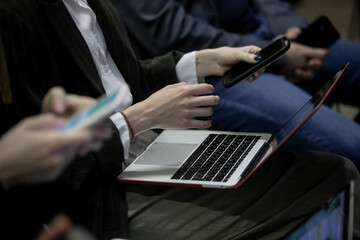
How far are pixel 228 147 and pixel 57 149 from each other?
0.55m

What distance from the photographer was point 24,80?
72 cm

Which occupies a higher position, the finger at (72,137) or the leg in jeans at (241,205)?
the finger at (72,137)

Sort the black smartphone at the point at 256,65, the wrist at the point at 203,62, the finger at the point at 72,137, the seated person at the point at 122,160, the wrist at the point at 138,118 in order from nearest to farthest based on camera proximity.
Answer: the finger at the point at 72,137
the seated person at the point at 122,160
the wrist at the point at 138,118
the black smartphone at the point at 256,65
the wrist at the point at 203,62

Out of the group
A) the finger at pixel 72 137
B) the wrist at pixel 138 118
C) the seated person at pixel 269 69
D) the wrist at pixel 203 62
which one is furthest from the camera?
the seated person at pixel 269 69

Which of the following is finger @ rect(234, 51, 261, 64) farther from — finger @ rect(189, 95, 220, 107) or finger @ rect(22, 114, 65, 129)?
finger @ rect(22, 114, 65, 129)

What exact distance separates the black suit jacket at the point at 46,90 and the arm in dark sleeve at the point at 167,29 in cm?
34

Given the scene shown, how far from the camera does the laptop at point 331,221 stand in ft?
2.31

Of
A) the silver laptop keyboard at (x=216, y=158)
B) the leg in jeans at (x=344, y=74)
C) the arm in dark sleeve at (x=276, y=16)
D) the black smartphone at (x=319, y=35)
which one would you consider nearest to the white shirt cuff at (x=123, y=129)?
the silver laptop keyboard at (x=216, y=158)

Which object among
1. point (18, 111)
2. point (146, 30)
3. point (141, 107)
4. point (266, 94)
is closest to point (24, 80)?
point (18, 111)

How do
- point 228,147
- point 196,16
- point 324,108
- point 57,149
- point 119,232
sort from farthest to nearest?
point 196,16 → point 324,108 → point 228,147 → point 119,232 → point 57,149

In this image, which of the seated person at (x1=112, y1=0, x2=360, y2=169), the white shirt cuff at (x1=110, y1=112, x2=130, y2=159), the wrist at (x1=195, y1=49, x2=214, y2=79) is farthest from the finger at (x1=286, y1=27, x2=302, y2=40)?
the white shirt cuff at (x1=110, y1=112, x2=130, y2=159)

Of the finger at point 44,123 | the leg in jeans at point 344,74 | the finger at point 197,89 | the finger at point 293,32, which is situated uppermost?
the finger at point 44,123

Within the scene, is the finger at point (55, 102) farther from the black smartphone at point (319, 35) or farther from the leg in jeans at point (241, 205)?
the black smartphone at point (319, 35)

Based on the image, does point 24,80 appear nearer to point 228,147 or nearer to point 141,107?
point 141,107
